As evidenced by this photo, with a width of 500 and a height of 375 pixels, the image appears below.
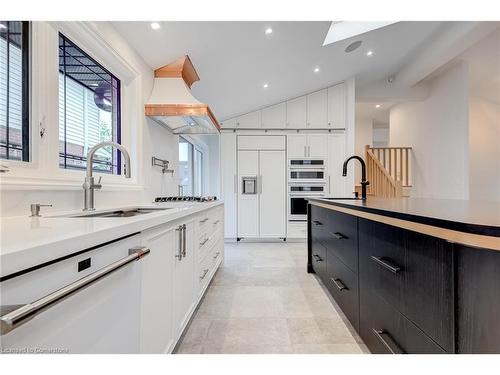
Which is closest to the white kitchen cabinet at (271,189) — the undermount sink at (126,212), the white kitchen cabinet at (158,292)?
the undermount sink at (126,212)

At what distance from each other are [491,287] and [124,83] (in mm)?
2797

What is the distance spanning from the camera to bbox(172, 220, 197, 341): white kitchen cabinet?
1.37 meters

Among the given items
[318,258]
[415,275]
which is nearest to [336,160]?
[318,258]

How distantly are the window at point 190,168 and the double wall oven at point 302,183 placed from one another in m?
2.04

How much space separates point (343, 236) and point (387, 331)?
2.25 ft

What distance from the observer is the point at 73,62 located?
1.72 metres

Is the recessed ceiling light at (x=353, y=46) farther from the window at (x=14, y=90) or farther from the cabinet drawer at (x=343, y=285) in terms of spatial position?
the window at (x=14, y=90)

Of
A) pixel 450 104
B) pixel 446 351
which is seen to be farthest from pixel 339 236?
pixel 450 104

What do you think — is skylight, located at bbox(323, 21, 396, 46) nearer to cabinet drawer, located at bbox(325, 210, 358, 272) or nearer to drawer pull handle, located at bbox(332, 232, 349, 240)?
cabinet drawer, located at bbox(325, 210, 358, 272)

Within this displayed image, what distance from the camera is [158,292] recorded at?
1140mm

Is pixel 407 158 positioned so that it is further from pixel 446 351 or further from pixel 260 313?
pixel 446 351

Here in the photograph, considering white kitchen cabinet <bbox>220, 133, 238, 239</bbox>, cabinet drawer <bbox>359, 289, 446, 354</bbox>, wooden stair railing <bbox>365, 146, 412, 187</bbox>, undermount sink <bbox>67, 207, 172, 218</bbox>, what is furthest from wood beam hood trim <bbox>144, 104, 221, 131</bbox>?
wooden stair railing <bbox>365, 146, 412, 187</bbox>

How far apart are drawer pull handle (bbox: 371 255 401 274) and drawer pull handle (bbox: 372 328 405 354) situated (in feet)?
1.04

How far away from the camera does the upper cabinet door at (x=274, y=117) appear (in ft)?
15.8
